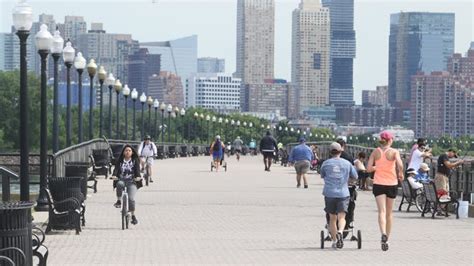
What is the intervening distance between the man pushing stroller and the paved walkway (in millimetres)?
362

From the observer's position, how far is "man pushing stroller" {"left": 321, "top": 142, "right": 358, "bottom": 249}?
20812mm

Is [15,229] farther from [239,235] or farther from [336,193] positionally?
[239,235]

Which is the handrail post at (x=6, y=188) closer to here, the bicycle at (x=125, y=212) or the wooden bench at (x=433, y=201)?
the bicycle at (x=125, y=212)

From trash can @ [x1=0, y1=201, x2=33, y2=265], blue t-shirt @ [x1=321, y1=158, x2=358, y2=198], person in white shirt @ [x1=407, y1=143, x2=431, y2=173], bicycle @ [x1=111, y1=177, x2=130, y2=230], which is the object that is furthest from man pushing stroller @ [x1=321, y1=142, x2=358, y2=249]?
person in white shirt @ [x1=407, y1=143, x2=431, y2=173]

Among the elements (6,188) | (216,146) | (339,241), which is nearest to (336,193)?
(339,241)

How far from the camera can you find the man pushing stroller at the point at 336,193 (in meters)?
20.8

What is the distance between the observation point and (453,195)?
2942cm

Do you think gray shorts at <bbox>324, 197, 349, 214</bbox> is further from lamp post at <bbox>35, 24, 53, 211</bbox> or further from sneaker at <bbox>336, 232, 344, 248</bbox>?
lamp post at <bbox>35, 24, 53, 211</bbox>

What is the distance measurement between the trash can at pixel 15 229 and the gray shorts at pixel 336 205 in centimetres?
778

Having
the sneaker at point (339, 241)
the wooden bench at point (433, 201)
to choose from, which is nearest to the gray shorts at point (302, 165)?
the wooden bench at point (433, 201)

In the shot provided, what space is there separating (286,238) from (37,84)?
12243cm

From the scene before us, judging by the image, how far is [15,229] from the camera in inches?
538

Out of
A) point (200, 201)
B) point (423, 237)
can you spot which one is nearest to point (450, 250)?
point (423, 237)

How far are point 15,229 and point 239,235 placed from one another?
9.62 meters
